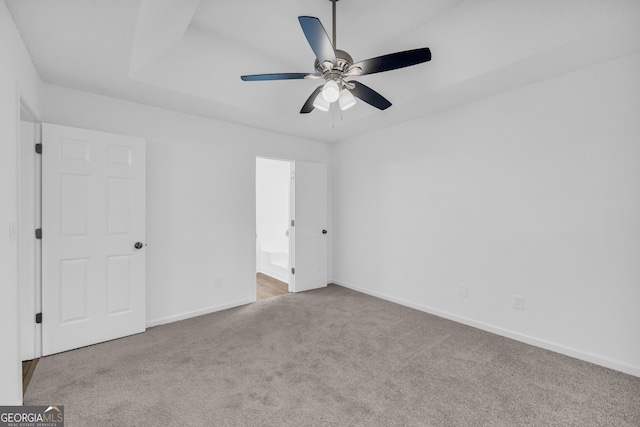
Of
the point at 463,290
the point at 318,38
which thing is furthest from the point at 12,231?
the point at 463,290

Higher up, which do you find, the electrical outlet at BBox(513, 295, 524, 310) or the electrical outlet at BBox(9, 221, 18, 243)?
the electrical outlet at BBox(9, 221, 18, 243)

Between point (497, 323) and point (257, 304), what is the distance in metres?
2.78

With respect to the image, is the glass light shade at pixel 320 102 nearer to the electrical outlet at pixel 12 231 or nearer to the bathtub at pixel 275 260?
the electrical outlet at pixel 12 231

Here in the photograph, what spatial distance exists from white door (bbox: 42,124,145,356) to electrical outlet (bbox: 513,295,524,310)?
369 cm

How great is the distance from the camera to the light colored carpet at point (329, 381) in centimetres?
172

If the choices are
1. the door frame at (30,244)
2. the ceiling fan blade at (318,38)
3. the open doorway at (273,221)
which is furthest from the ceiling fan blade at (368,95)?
the open doorway at (273,221)

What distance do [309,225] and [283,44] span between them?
2.49m

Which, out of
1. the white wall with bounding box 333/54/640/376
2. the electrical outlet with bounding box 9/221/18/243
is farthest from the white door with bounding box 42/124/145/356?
the white wall with bounding box 333/54/640/376

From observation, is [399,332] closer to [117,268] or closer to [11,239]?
[117,268]

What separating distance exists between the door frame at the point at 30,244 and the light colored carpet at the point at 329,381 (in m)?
0.24

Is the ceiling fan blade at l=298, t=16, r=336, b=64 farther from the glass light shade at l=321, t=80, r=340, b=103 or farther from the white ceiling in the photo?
the white ceiling

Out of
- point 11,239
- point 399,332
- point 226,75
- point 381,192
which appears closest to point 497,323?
point 399,332

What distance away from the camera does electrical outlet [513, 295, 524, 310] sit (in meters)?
2.71

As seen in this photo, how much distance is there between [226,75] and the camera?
289cm
